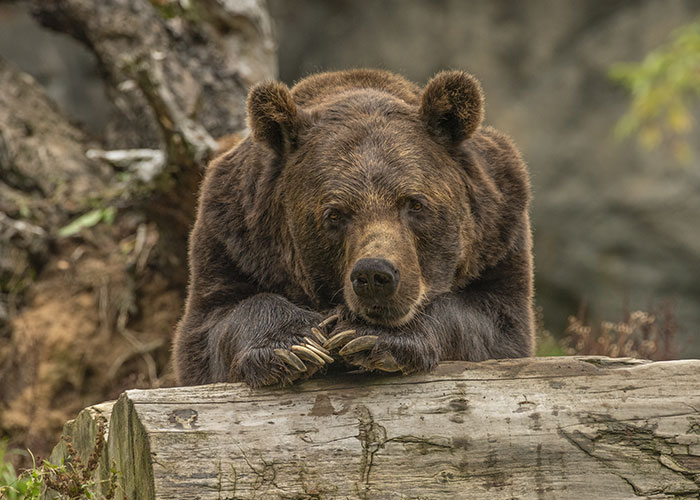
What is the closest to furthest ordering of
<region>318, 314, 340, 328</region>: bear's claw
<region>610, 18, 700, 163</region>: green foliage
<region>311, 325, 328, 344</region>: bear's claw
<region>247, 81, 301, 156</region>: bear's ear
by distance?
<region>311, 325, 328, 344</region>: bear's claw
<region>318, 314, 340, 328</region>: bear's claw
<region>247, 81, 301, 156</region>: bear's ear
<region>610, 18, 700, 163</region>: green foliage

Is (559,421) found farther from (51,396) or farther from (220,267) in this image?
(51,396)

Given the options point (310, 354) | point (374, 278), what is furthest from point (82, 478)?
point (374, 278)

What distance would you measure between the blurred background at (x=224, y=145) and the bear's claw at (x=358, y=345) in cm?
369

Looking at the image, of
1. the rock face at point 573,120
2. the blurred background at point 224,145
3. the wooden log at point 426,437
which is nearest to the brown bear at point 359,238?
the wooden log at point 426,437

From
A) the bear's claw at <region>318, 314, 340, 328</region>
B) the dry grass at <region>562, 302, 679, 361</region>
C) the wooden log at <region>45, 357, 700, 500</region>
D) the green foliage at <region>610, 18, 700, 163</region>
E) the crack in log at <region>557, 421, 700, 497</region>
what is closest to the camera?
the wooden log at <region>45, 357, 700, 500</region>

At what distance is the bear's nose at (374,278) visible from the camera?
11.0 ft

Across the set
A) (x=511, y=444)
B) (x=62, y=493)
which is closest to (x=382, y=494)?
(x=511, y=444)

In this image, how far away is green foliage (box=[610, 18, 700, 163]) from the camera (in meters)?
9.61

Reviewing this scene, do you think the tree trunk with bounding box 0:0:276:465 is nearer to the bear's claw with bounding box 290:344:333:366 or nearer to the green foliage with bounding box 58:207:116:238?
the green foliage with bounding box 58:207:116:238

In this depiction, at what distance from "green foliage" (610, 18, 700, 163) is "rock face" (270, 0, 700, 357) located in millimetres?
473

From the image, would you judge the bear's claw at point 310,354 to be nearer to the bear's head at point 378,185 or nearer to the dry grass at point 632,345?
the bear's head at point 378,185


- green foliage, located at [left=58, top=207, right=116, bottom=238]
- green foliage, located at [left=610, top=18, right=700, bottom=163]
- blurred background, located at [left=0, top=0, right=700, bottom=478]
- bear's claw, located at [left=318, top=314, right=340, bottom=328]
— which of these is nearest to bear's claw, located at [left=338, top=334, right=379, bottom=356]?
bear's claw, located at [left=318, top=314, right=340, bottom=328]

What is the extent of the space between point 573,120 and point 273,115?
9101 millimetres

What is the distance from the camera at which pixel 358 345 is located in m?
3.37
